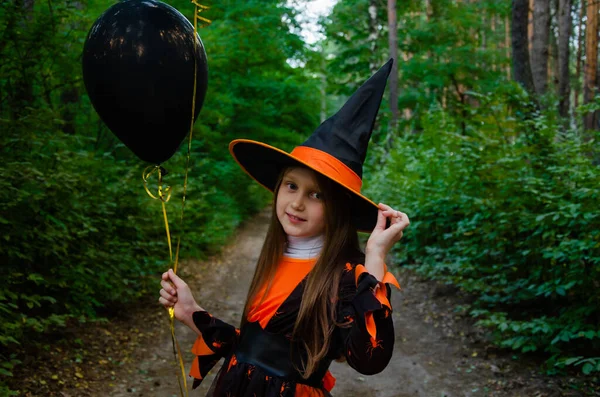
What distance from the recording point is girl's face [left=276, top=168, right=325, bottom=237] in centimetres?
204

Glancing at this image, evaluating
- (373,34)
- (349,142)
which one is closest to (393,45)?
(373,34)

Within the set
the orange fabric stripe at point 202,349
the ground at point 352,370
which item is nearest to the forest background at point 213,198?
the ground at point 352,370

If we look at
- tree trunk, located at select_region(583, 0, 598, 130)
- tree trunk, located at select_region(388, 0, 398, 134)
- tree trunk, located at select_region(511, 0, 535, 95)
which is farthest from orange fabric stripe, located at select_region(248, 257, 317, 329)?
tree trunk, located at select_region(388, 0, 398, 134)

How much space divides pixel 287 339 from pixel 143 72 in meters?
1.14

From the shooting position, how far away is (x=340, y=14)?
1861 centimetres

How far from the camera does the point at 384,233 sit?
73.9 inches

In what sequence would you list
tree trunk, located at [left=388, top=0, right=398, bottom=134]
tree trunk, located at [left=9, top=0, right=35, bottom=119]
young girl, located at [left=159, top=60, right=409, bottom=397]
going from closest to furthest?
young girl, located at [left=159, top=60, right=409, bottom=397] < tree trunk, located at [left=9, top=0, right=35, bottom=119] < tree trunk, located at [left=388, top=0, right=398, bottom=134]

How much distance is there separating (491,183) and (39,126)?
4.28 meters

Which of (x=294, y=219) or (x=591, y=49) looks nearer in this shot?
(x=294, y=219)

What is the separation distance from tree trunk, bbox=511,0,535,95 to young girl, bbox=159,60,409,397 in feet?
24.0

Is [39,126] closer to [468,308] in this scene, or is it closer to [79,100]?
[79,100]

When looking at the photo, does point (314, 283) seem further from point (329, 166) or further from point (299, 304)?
point (329, 166)

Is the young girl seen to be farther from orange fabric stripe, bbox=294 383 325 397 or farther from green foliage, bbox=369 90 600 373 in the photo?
green foliage, bbox=369 90 600 373

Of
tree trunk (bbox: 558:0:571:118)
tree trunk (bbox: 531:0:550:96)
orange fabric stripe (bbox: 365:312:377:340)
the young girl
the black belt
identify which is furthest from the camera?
tree trunk (bbox: 558:0:571:118)
